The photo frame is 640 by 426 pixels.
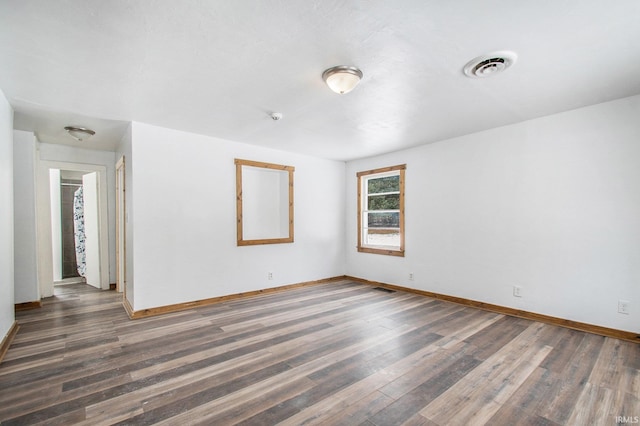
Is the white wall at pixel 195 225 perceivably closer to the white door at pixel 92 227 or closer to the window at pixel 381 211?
the window at pixel 381 211

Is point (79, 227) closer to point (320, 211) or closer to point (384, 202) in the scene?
point (320, 211)

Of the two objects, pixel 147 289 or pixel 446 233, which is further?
pixel 446 233

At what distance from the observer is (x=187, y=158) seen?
4.27m

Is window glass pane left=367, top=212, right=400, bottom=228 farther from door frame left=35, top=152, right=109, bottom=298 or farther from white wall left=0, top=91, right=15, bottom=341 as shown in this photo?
door frame left=35, top=152, right=109, bottom=298

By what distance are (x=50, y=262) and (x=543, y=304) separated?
746cm

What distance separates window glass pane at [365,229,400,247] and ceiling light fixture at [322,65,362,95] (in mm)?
3522

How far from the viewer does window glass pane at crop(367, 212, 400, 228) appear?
556 cm

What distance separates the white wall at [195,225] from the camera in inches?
153

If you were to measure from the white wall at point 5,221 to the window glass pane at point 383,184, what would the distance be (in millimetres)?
5328

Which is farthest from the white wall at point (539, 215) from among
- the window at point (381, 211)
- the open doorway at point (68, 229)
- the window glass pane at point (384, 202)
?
the open doorway at point (68, 229)

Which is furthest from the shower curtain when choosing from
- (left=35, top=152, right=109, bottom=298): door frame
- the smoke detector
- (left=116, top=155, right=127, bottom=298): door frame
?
the smoke detector

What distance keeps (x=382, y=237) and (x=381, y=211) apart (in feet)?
1.72

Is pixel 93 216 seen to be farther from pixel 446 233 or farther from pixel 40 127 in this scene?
pixel 446 233

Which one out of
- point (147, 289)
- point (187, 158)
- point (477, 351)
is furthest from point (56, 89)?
point (477, 351)
